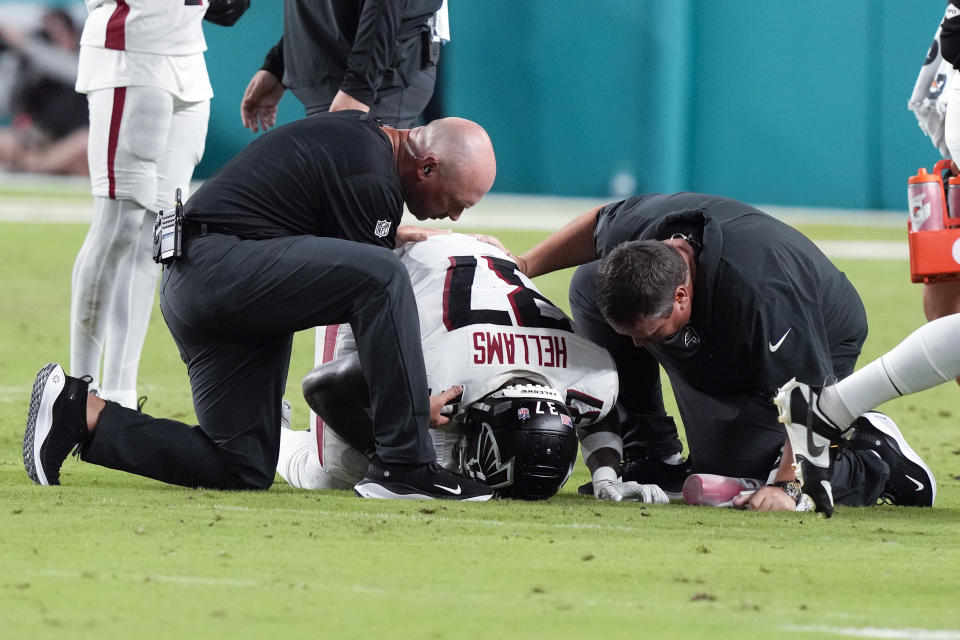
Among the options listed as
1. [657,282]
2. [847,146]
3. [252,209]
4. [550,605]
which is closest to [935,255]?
[657,282]

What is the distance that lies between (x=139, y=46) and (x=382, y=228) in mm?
1739

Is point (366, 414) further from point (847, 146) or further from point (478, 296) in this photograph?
point (847, 146)

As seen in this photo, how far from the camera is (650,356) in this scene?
5098mm

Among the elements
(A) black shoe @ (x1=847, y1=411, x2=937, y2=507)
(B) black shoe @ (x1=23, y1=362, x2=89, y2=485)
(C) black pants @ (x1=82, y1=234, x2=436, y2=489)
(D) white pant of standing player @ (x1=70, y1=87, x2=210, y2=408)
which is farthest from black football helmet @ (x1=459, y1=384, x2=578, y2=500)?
(D) white pant of standing player @ (x1=70, y1=87, x2=210, y2=408)

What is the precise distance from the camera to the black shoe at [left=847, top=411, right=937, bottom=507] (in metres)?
4.53

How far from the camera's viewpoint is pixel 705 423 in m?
4.77

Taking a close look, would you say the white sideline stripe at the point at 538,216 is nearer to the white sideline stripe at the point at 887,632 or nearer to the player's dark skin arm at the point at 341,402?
the player's dark skin arm at the point at 341,402

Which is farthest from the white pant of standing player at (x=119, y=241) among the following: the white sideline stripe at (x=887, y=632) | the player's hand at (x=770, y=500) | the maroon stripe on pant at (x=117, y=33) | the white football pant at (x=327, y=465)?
the white sideline stripe at (x=887, y=632)

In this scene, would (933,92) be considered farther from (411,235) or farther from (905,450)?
(411,235)

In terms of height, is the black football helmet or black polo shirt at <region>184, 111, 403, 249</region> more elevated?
black polo shirt at <region>184, 111, 403, 249</region>

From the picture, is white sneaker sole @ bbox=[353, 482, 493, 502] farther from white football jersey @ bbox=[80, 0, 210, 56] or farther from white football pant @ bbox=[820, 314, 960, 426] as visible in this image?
white football jersey @ bbox=[80, 0, 210, 56]

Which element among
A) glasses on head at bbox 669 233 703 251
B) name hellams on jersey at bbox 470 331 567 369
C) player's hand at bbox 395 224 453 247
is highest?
glasses on head at bbox 669 233 703 251

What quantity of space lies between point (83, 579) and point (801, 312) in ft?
7.11

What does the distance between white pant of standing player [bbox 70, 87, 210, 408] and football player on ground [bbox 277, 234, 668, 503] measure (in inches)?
38.6
